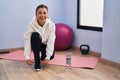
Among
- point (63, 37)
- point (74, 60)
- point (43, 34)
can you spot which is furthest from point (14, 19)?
point (74, 60)

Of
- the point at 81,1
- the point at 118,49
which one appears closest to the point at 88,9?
the point at 81,1

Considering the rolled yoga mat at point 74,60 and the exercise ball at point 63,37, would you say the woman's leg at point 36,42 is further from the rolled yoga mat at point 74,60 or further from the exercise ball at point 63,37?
the exercise ball at point 63,37

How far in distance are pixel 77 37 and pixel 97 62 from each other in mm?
888

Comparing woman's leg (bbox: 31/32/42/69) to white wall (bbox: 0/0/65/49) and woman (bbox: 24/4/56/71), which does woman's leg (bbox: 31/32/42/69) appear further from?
white wall (bbox: 0/0/65/49)

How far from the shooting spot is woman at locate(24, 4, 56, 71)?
1.93m

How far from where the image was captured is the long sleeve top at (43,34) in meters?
1.99

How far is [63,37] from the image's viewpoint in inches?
112

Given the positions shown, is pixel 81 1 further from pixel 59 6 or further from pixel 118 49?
pixel 118 49

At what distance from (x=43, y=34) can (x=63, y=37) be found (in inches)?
34.0

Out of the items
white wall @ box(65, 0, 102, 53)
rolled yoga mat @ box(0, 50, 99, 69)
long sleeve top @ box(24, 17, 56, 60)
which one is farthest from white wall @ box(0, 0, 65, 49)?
long sleeve top @ box(24, 17, 56, 60)

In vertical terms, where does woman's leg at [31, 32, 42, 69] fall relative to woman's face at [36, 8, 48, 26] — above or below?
below

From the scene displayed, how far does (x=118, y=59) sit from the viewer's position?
204 centimetres

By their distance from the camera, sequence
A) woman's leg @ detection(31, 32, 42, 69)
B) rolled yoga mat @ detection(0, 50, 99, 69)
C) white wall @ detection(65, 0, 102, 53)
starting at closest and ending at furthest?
1. woman's leg @ detection(31, 32, 42, 69)
2. rolled yoga mat @ detection(0, 50, 99, 69)
3. white wall @ detection(65, 0, 102, 53)

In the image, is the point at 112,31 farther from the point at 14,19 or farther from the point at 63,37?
the point at 14,19
